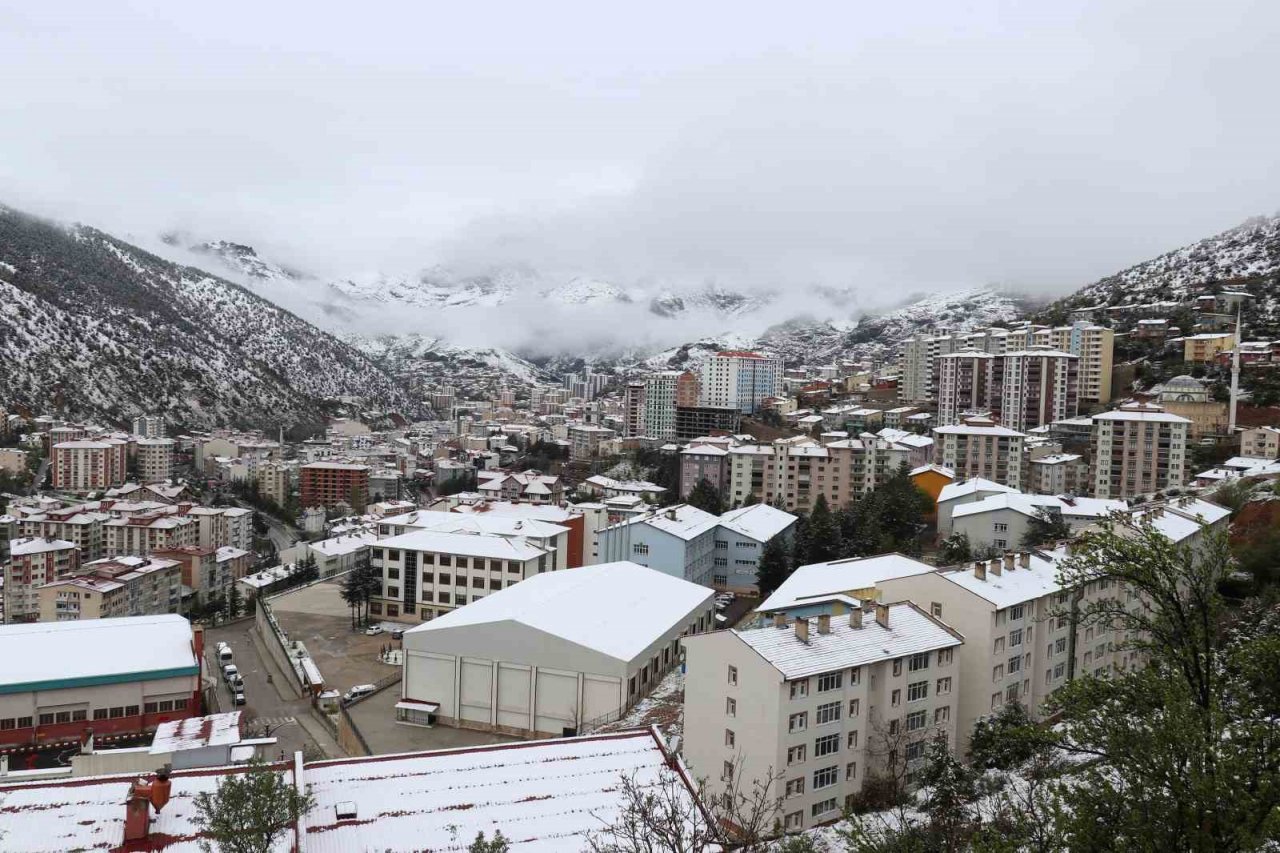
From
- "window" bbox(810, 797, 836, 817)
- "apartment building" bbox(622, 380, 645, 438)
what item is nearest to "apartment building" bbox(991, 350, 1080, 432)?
"apartment building" bbox(622, 380, 645, 438)

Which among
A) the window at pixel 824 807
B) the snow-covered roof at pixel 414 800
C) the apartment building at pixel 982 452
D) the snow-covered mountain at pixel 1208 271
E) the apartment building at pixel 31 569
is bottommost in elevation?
the apartment building at pixel 31 569

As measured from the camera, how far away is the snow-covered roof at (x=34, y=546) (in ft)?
117

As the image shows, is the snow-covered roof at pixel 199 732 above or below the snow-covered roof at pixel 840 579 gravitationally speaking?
below

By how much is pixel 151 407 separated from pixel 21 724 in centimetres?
7729

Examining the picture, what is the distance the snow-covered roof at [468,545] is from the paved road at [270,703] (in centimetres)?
484

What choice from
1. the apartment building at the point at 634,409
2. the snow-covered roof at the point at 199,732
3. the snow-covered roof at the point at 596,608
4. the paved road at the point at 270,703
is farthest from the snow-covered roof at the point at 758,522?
the apartment building at the point at 634,409

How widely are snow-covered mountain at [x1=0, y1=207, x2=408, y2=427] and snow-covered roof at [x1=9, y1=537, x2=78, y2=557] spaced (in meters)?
48.5

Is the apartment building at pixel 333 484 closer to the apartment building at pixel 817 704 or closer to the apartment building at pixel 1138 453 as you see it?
the apartment building at pixel 1138 453

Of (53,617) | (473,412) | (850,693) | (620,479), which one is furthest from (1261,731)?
(473,412)

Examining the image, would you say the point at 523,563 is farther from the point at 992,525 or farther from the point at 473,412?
the point at 473,412

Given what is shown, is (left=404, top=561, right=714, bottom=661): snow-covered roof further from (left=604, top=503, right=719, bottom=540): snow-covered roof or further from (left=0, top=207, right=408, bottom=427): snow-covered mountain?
(left=0, top=207, right=408, bottom=427): snow-covered mountain

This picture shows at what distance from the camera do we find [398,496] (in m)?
62.0

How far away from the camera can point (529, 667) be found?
18.3 meters

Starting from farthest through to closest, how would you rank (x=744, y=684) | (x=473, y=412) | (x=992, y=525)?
1. (x=473, y=412)
2. (x=992, y=525)
3. (x=744, y=684)
